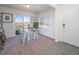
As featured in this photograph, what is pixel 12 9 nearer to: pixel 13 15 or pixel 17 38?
pixel 13 15

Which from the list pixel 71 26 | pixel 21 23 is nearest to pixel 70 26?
pixel 71 26

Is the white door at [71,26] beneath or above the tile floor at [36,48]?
above

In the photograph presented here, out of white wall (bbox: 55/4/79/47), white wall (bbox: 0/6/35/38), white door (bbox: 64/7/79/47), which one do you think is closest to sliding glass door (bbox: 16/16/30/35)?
white wall (bbox: 0/6/35/38)

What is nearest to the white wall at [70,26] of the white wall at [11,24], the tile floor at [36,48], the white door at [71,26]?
the white door at [71,26]

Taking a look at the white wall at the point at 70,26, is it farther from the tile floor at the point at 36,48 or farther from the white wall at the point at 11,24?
the white wall at the point at 11,24

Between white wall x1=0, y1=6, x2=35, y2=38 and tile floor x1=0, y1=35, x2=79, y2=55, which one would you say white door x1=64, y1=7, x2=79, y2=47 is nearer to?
tile floor x1=0, y1=35, x2=79, y2=55

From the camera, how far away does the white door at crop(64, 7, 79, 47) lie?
234 centimetres

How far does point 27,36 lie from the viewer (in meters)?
2.54

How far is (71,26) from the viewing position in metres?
2.56

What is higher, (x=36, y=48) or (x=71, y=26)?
(x=71, y=26)

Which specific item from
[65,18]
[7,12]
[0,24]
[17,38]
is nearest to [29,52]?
[17,38]

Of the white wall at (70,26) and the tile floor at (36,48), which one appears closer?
the tile floor at (36,48)

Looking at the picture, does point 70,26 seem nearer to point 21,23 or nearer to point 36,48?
point 36,48

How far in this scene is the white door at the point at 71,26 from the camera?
2336 mm
